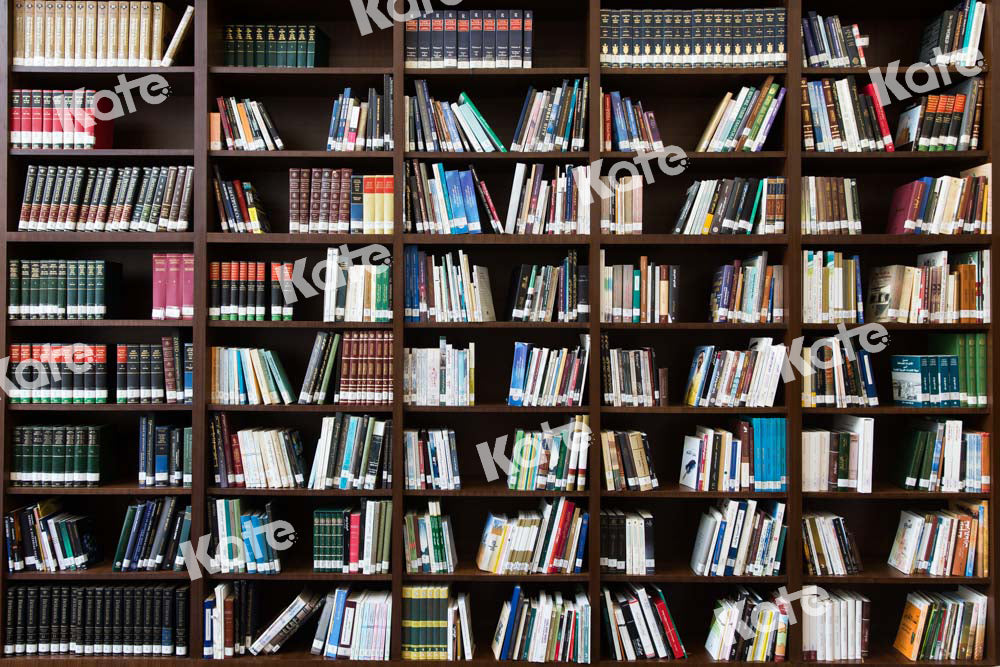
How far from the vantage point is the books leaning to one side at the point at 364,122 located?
2598 millimetres

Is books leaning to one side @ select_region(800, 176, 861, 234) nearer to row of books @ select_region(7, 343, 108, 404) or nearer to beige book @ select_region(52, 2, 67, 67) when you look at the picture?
row of books @ select_region(7, 343, 108, 404)

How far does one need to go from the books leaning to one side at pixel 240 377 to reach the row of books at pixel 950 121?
101 inches

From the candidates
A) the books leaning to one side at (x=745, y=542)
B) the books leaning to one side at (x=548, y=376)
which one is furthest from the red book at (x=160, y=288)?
the books leaning to one side at (x=745, y=542)

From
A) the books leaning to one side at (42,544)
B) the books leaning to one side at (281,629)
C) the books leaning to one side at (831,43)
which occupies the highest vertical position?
the books leaning to one side at (831,43)

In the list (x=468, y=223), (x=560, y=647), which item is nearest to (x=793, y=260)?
(x=468, y=223)

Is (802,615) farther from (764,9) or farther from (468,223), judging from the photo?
(764,9)

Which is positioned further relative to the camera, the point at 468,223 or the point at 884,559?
the point at 884,559

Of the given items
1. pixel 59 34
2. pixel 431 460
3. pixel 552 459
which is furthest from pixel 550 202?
pixel 59 34

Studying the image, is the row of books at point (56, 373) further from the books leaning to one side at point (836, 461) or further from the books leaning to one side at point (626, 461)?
the books leaning to one side at point (836, 461)

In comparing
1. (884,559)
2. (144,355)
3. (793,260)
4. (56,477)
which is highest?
(793,260)

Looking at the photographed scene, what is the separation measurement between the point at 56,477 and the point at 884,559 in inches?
127

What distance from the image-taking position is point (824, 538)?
8.50 ft

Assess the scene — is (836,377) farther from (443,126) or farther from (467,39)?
(467,39)

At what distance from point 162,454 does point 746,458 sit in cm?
217
